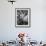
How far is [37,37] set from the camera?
5.52 metres

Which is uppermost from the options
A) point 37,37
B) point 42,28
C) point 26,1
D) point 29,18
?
point 26,1

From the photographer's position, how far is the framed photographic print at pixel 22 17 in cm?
554

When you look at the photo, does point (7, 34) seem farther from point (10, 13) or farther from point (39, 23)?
point (39, 23)

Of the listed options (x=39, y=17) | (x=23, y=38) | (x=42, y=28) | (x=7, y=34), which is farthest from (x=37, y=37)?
(x=23, y=38)

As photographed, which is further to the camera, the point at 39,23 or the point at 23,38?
the point at 39,23

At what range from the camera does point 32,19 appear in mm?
5547

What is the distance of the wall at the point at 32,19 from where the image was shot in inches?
218

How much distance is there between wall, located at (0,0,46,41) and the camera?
5.54m

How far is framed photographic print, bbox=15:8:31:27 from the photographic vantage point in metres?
5.54

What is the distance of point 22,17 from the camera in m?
5.57

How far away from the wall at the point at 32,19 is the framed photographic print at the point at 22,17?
0.12 meters

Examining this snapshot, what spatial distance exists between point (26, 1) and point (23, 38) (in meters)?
2.33

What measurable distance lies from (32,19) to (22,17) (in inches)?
16.2

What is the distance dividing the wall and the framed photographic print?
12 cm
